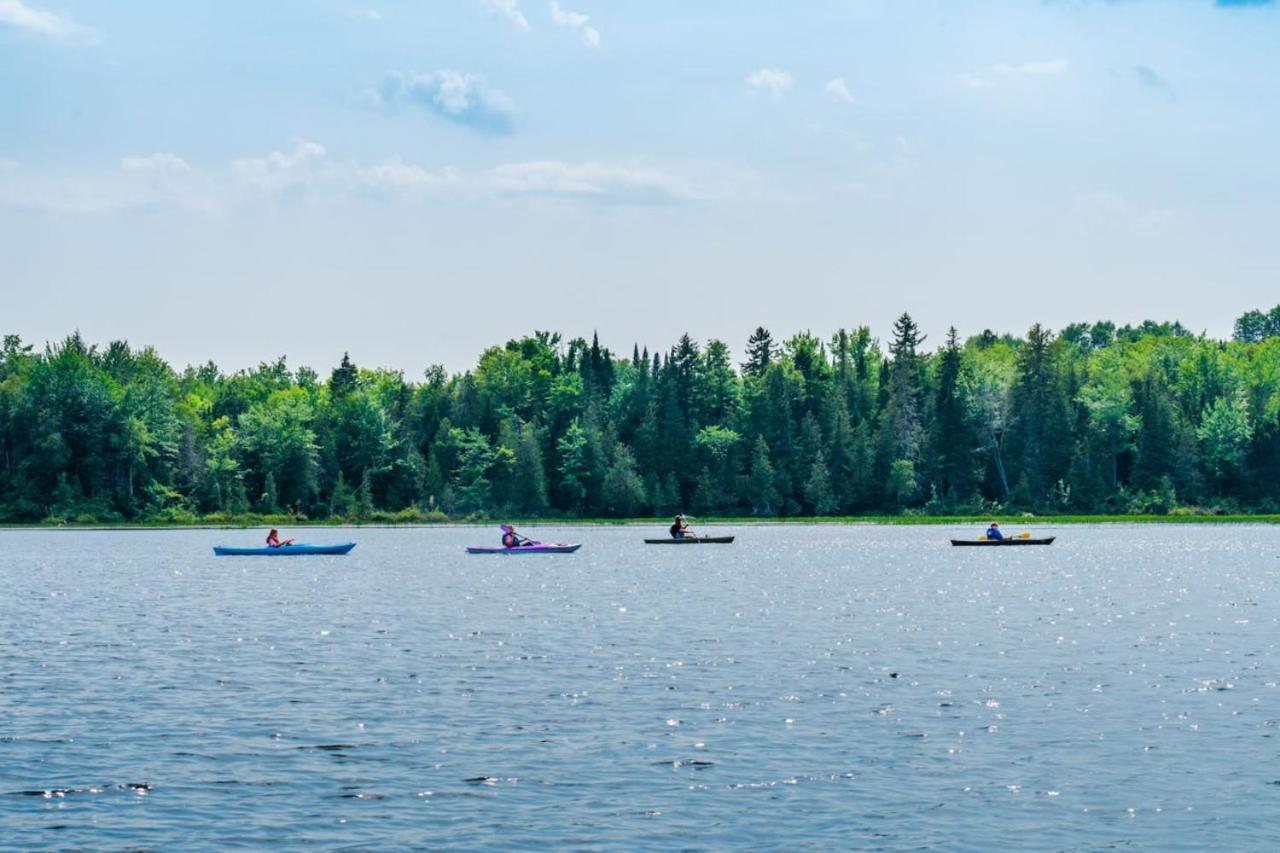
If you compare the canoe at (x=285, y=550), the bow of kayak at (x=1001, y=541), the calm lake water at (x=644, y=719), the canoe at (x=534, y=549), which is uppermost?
the canoe at (x=285, y=550)

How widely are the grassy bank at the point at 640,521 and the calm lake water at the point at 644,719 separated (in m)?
101

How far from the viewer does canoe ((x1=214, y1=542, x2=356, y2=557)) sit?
10744 centimetres

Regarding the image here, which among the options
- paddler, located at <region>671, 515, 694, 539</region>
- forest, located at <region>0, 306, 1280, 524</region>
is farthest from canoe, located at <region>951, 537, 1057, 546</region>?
A: forest, located at <region>0, 306, 1280, 524</region>

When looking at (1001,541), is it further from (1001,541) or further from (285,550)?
(285,550)

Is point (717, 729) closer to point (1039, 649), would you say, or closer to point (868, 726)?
point (868, 726)

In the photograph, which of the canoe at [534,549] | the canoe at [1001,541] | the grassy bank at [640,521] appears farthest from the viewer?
the grassy bank at [640,521]

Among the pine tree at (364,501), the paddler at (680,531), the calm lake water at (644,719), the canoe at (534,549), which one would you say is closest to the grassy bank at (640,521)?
the pine tree at (364,501)

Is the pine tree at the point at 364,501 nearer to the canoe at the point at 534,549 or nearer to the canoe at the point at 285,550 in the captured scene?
the canoe at the point at 285,550

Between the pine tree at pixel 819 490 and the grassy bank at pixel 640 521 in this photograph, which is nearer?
the grassy bank at pixel 640 521

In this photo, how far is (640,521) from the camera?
185125 mm

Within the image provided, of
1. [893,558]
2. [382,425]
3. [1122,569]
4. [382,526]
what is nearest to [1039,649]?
[1122,569]

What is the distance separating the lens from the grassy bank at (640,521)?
17225cm

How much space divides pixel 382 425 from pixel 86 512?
120ft

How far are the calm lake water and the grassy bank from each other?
100666mm
